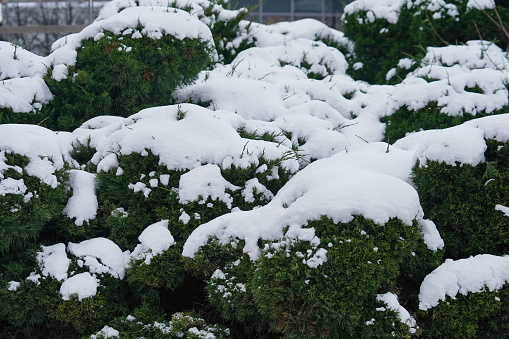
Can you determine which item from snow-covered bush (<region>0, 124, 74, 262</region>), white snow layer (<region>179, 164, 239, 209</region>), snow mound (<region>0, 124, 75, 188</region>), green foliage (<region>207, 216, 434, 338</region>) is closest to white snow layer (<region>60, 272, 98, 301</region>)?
snow-covered bush (<region>0, 124, 74, 262</region>)

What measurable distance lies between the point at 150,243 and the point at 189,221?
0.28 metres

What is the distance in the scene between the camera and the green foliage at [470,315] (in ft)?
8.24

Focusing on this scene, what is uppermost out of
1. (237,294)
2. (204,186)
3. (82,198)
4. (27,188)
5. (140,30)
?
(140,30)

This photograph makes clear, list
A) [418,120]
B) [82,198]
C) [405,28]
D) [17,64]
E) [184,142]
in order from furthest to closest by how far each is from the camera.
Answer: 1. [405,28]
2. [418,120]
3. [17,64]
4. [184,142]
5. [82,198]

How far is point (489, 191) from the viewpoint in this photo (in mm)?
2832

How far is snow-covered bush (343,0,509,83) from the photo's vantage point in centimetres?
607

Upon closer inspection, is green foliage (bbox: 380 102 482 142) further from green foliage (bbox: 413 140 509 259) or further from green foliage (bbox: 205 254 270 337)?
green foliage (bbox: 205 254 270 337)

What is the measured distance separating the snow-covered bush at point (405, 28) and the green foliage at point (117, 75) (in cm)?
315

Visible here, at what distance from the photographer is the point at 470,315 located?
2.51 metres

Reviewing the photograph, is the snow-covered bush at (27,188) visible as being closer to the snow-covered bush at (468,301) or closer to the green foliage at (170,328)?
the green foliage at (170,328)

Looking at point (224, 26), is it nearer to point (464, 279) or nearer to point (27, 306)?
point (27, 306)

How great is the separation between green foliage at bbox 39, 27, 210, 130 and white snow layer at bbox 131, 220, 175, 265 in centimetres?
157

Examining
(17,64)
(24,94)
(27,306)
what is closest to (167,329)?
(27,306)

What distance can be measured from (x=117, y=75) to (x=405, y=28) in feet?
13.9
